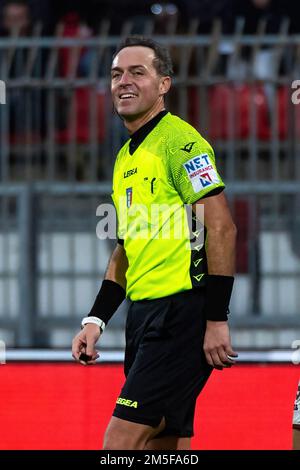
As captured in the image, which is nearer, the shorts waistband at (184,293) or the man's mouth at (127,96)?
the shorts waistband at (184,293)

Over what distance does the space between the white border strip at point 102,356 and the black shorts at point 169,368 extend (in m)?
1.90

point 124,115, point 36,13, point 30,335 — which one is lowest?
point 30,335

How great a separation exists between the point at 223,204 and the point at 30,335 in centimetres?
280

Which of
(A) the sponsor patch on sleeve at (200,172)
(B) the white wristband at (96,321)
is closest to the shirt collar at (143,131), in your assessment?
(A) the sponsor patch on sleeve at (200,172)

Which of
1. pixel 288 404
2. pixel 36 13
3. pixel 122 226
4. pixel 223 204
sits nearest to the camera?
pixel 223 204

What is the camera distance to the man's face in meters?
4.60

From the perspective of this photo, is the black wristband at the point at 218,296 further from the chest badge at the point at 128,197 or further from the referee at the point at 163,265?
the chest badge at the point at 128,197

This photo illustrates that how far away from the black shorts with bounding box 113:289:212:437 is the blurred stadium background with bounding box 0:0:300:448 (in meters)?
2.40

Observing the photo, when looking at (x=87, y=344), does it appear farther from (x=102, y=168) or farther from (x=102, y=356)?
(x=102, y=168)

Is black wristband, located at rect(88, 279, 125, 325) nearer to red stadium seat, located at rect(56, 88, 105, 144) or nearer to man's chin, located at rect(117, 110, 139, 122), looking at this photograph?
man's chin, located at rect(117, 110, 139, 122)

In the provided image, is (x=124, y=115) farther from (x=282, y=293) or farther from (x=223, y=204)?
(x=282, y=293)

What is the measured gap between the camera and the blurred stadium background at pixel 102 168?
699 centimetres
